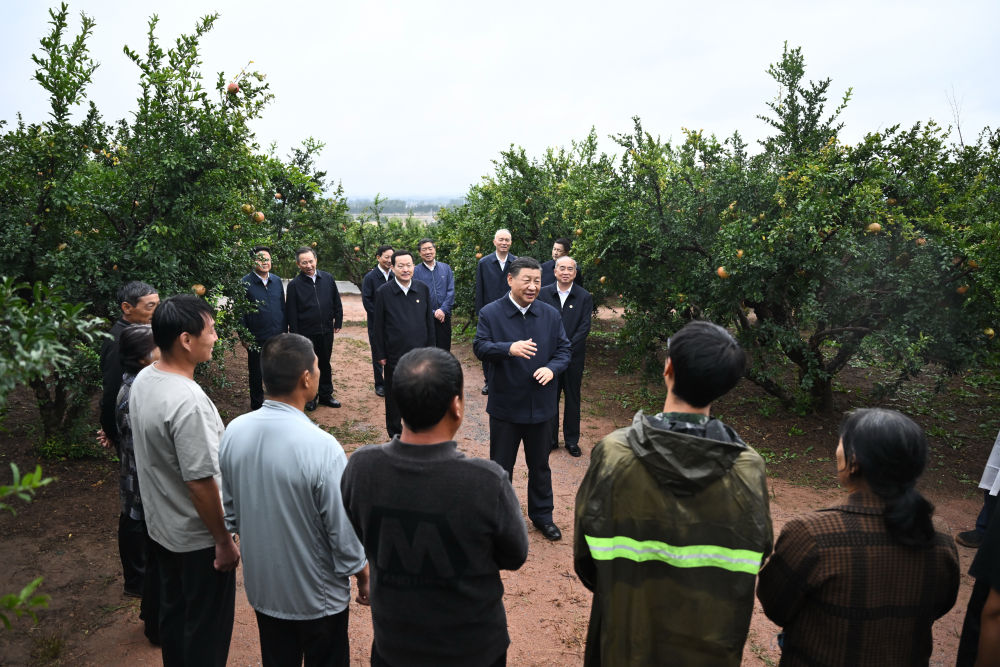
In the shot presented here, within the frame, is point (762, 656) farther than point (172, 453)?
Yes

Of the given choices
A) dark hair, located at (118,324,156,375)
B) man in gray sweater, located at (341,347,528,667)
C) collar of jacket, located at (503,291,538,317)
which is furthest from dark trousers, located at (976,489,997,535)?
dark hair, located at (118,324,156,375)

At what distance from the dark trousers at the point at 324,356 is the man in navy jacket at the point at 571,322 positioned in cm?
276

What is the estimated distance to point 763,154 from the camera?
741 centimetres

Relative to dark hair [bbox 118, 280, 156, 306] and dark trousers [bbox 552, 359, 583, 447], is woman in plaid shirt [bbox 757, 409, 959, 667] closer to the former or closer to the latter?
dark hair [bbox 118, 280, 156, 306]

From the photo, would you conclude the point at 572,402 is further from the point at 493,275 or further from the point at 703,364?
the point at 703,364

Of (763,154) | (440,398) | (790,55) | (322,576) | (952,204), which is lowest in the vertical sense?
(322,576)

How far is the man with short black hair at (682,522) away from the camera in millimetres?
1817

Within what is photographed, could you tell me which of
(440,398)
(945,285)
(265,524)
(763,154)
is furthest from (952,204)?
(265,524)

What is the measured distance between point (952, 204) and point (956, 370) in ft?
5.05

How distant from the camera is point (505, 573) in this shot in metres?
4.24

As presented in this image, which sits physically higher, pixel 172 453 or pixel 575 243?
pixel 575 243

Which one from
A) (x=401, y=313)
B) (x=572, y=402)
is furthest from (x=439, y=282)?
(x=572, y=402)

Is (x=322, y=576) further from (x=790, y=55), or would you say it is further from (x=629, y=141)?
(x=790, y=55)

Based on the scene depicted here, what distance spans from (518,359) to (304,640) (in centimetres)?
234
